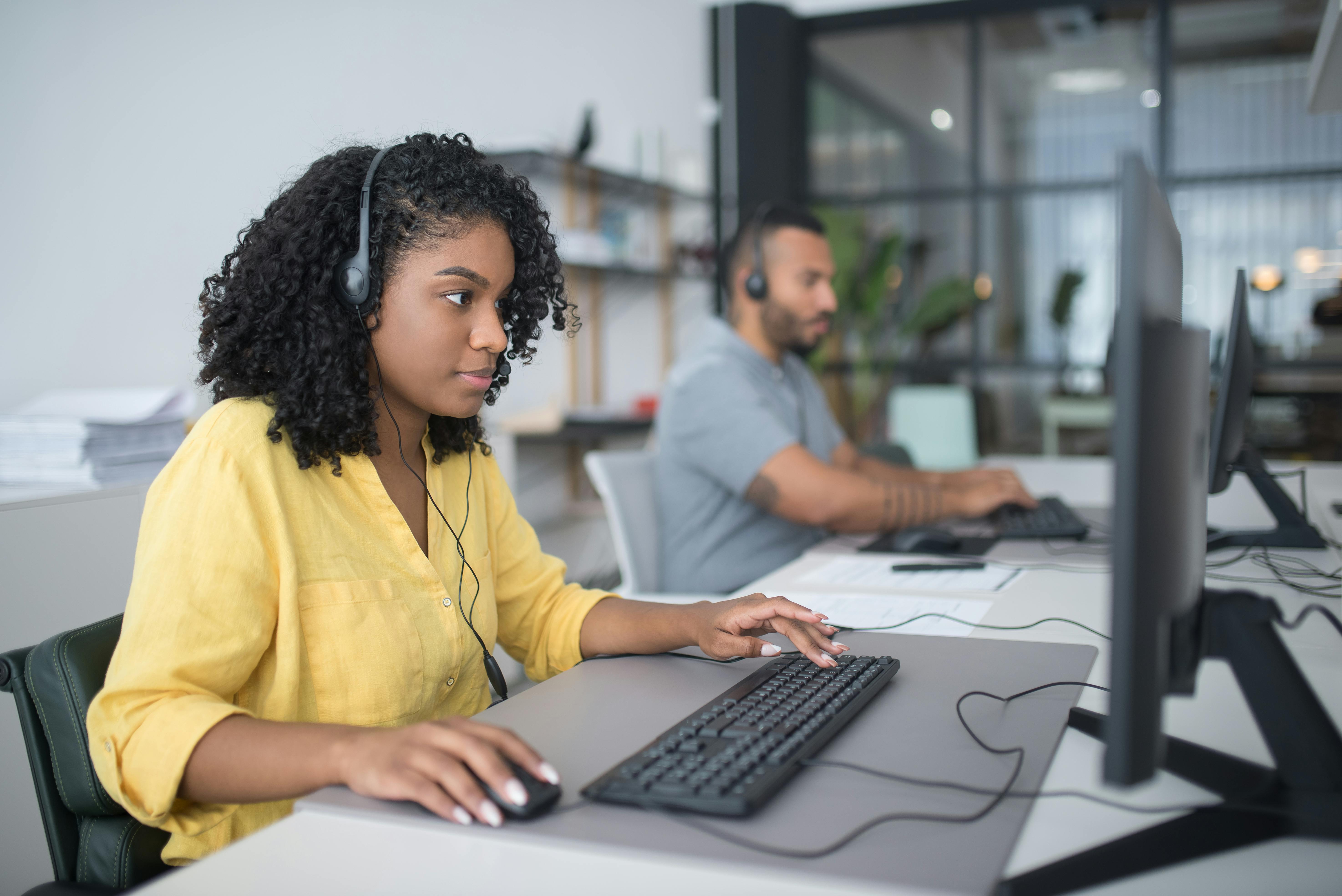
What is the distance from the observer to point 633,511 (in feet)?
6.63

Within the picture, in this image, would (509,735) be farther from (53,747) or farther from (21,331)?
(21,331)

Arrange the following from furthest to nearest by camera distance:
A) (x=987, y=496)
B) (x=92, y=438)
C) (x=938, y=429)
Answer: (x=938, y=429) → (x=987, y=496) → (x=92, y=438)

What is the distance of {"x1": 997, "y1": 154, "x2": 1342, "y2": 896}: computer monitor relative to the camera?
54 centimetres

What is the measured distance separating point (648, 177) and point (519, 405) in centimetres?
114

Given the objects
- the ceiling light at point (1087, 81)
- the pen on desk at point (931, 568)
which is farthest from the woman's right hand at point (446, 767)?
the ceiling light at point (1087, 81)

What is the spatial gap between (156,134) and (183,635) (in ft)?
6.46

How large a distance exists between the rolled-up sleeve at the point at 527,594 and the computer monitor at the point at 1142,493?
734mm

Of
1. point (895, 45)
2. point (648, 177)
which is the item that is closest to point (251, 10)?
point (648, 177)

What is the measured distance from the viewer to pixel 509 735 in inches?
28.9

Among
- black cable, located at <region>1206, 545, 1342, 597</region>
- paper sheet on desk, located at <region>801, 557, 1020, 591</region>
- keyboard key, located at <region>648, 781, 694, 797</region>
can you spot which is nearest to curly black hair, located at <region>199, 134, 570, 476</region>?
keyboard key, located at <region>648, 781, 694, 797</region>

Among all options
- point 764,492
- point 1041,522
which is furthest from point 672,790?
point 1041,522

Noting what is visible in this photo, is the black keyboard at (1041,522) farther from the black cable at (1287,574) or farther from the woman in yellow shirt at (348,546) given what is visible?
the woman in yellow shirt at (348,546)

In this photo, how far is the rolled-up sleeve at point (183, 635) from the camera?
2.63 feet

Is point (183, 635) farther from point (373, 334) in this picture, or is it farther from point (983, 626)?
point (983, 626)
